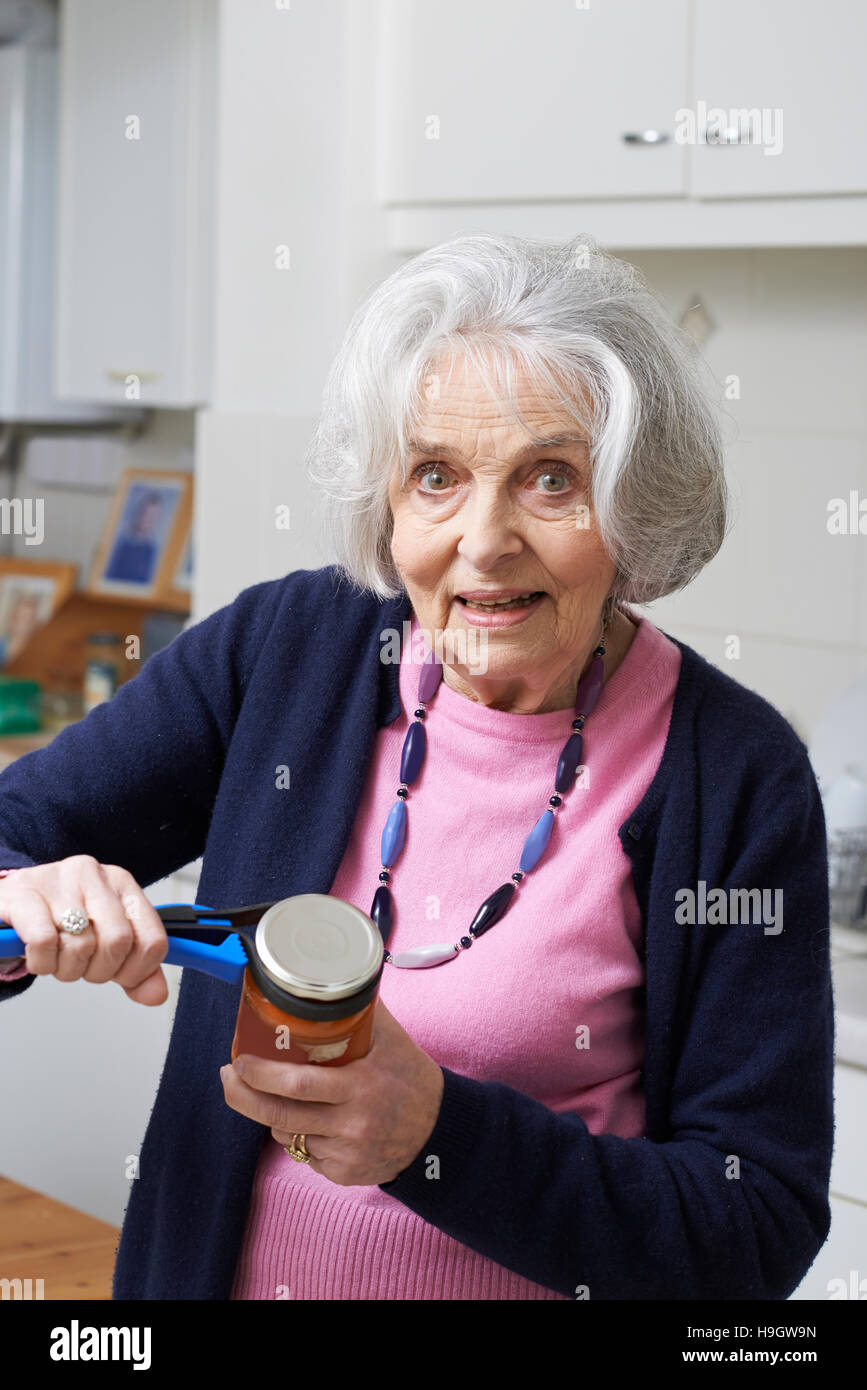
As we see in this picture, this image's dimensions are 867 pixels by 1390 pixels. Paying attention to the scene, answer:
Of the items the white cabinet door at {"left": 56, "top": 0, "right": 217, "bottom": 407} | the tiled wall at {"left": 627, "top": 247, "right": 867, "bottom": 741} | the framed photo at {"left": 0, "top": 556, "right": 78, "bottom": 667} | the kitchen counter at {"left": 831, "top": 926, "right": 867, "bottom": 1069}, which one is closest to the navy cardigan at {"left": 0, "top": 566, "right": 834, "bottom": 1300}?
the kitchen counter at {"left": 831, "top": 926, "right": 867, "bottom": 1069}

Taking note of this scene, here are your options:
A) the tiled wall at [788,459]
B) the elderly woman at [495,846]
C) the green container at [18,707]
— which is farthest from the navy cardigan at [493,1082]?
the green container at [18,707]

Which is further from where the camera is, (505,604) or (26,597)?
Answer: (26,597)

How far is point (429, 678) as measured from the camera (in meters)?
1.09

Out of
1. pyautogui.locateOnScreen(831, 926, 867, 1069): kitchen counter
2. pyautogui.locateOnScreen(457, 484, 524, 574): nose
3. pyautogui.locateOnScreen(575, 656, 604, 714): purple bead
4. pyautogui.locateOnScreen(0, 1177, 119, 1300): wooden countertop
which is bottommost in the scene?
pyautogui.locateOnScreen(0, 1177, 119, 1300): wooden countertop

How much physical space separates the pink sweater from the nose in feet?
0.51

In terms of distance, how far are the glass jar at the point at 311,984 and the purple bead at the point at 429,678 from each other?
28 cm

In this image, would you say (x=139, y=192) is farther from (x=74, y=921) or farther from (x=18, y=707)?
(x=74, y=921)

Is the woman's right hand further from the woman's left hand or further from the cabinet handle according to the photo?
the cabinet handle

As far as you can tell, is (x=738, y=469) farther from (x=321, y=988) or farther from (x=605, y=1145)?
(x=321, y=988)

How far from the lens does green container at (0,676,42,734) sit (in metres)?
3.08

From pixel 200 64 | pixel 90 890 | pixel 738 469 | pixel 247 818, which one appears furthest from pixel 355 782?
pixel 200 64

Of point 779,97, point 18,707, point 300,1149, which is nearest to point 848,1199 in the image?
point 300,1149

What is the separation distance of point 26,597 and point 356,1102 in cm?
282

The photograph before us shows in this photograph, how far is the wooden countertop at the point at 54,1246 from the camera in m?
1.18
